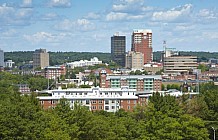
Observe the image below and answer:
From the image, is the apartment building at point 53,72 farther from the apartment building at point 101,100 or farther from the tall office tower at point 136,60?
the apartment building at point 101,100

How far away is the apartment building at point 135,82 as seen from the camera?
83681 mm

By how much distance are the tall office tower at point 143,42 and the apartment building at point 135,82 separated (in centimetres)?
7820

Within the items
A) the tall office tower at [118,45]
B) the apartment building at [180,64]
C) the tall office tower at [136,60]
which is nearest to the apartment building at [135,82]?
the apartment building at [180,64]

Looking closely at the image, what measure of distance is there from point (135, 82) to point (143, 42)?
83469 mm

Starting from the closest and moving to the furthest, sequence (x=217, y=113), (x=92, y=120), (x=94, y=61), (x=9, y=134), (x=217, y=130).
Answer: (x=9, y=134) < (x=92, y=120) < (x=217, y=130) < (x=217, y=113) < (x=94, y=61)

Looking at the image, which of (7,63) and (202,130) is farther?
(7,63)

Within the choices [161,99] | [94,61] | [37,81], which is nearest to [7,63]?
[94,61]

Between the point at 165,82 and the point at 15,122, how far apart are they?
78379mm

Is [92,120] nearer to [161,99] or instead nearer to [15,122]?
[15,122]

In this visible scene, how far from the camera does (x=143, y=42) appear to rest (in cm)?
16675

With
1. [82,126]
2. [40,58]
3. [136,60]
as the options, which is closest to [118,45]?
[136,60]

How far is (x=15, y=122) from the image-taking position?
1150 inches

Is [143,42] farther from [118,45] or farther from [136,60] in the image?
[118,45]

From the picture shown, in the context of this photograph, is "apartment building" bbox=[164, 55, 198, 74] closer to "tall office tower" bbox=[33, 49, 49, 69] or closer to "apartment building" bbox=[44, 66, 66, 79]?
"apartment building" bbox=[44, 66, 66, 79]
